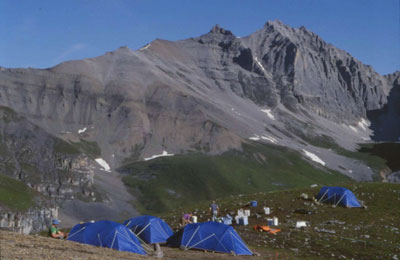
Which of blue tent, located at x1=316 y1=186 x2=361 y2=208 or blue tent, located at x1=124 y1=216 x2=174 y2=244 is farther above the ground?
blue tent, located at x1=316 y1=186 x2=361 y2=208

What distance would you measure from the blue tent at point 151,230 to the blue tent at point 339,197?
65.0 ft

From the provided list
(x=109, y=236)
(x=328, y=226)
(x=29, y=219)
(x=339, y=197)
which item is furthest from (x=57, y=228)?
(x=29, y=219)

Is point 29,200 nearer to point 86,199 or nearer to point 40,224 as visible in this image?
point 40,224

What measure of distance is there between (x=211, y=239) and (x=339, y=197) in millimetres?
20980

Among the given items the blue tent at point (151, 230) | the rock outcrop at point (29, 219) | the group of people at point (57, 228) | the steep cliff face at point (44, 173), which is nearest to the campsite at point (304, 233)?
the group of people at point (57, 228)

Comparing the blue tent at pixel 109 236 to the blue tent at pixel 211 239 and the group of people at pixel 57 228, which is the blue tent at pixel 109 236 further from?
the blue tent at pixel 211 239

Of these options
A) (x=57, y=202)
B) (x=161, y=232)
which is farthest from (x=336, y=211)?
(x=57, y=202)

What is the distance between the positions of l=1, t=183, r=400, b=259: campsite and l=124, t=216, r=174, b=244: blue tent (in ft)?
14.2

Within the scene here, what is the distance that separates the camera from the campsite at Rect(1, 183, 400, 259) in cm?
2358

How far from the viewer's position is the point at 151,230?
1405 inches

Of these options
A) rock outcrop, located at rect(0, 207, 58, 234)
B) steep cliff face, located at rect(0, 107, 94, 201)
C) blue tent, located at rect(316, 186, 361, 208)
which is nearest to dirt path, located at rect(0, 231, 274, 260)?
blue tent, located at rect(316, 186, 361, 208)

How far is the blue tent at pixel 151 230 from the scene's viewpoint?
116 ft

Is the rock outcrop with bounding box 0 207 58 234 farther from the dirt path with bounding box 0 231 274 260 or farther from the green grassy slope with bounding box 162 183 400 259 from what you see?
the dirt path with bounding box 0 231 274 260

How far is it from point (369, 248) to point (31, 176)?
17568cm
